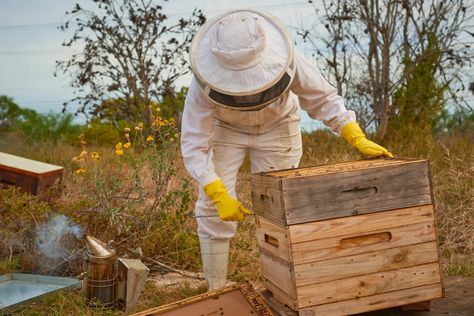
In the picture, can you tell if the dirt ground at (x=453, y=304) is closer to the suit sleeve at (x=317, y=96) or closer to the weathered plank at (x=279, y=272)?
the weathered plank at (x=279, y=272)

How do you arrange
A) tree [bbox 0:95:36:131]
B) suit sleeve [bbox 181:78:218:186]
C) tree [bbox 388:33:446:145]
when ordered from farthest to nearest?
tree [bbox 0:95:36:131]
tree [bbox 388:33:446:145]
suit sleeve [bbox 181:78:218:186]

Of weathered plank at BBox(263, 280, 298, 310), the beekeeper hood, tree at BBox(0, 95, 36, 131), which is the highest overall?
tree at BBox(0, 95, 36, 131)

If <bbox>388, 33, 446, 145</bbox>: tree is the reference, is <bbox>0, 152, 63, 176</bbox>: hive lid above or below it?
below

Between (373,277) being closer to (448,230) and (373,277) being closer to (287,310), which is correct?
(287,310)

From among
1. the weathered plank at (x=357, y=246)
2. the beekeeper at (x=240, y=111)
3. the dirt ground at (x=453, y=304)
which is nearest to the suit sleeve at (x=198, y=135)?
the beekeeper at (x=240, y=111)

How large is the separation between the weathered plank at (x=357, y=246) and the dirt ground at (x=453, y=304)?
434 mm

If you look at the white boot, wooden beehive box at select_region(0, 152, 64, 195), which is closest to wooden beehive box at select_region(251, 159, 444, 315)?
the white boot

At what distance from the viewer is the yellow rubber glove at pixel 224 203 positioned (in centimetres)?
296

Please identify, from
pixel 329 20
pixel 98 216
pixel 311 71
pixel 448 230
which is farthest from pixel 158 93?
pixel 311 71

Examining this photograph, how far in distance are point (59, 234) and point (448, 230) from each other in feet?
9.48

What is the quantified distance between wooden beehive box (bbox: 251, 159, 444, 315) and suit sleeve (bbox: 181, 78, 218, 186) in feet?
1.55

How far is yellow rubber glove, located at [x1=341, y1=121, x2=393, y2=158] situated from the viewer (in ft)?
10.2

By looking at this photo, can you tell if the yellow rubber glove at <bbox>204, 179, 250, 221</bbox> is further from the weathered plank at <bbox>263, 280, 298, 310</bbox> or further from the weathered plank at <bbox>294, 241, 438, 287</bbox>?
the weathered plank at <bbox>294, 241, 438, 287</bbox>

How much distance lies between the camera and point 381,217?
2.60 metres
